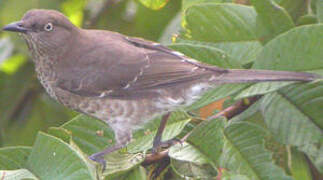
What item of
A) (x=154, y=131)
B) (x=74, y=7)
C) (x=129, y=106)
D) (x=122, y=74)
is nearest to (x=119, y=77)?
(x=122, y=74)

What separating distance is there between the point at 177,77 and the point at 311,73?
67cm

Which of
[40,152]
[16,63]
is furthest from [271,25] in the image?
[16,63]

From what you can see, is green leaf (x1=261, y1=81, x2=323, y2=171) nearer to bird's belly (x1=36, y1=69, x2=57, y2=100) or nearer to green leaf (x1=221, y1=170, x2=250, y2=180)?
green leaf (x1=221, y1=170, x2=250, y2=180)

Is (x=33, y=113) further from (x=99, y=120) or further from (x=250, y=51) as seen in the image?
(x=250, y=51)

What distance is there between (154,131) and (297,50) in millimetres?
708

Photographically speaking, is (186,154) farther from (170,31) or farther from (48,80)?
(170,31)

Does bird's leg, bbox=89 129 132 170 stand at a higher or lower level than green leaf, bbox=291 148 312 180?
higher

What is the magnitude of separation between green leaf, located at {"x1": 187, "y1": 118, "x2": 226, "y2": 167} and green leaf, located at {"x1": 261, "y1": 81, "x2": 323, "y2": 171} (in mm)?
252

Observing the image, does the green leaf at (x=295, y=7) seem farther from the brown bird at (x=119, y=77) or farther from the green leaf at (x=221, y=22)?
the brown bird at (x=119, y=77)

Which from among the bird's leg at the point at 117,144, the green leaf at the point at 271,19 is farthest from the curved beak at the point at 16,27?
the green leaf at the point at 271,19

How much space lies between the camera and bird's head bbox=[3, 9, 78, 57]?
2.92m

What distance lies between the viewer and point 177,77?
2840mm

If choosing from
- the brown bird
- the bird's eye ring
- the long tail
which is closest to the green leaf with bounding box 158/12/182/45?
the brown bird

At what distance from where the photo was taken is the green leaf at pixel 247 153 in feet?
7.53
